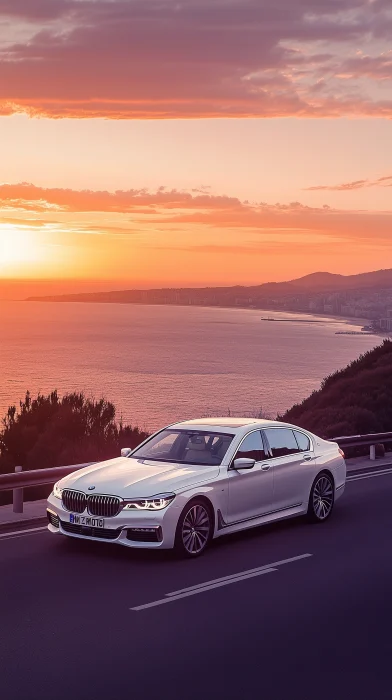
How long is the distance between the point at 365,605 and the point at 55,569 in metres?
3.31

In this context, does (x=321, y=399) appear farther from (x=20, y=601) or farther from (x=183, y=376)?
(x=183, y=376)

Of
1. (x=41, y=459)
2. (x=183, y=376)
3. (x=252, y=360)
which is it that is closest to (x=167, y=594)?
(x=41, y=459)

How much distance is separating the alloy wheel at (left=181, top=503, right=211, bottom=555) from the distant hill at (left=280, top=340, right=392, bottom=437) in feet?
52.1

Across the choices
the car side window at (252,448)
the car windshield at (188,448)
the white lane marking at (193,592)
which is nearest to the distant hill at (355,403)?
the car side window at (252,448)

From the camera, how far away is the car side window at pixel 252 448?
11617 mm

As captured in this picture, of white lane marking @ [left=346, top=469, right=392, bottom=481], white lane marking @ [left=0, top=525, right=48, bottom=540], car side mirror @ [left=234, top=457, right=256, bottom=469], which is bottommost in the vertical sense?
white lane marking @ [left=0, top=525, right=48, bottom=540]

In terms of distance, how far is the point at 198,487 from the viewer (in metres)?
10.7

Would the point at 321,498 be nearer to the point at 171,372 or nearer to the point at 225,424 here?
the point at 225,424

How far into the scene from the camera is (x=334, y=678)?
22.1 ft

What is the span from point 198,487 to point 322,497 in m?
2.91

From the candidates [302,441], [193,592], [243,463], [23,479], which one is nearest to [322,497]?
[302,441]

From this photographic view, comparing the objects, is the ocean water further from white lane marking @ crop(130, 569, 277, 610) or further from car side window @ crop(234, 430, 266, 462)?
white lane marking @ crop(130, 569, 277, 610)

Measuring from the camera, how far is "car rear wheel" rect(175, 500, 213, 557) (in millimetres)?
10453

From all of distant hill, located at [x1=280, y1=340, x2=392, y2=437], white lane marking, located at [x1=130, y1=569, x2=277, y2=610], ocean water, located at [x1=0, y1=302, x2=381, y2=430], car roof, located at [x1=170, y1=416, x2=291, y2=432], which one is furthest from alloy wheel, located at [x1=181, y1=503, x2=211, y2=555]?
ocean water, located at [x1=0, y1=302, x2=381, y2=430]
